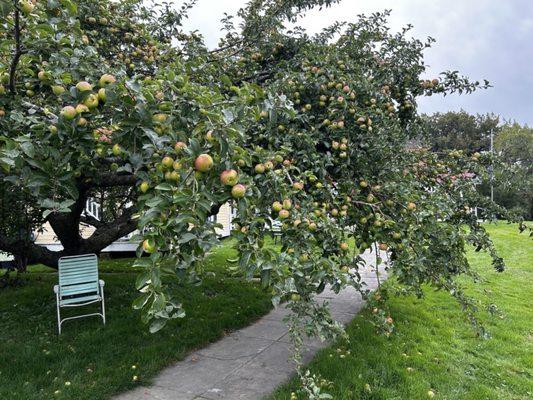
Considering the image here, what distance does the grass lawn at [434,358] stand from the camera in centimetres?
350

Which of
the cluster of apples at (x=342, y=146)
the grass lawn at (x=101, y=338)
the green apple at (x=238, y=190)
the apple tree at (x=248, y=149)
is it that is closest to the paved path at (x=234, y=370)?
the grass lawn at (x=101, y=338)

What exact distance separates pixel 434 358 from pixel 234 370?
2.00m

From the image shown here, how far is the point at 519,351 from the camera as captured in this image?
4484mm

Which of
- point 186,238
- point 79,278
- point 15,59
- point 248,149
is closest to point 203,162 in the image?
point 186,238

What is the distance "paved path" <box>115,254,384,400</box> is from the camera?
3441 mm

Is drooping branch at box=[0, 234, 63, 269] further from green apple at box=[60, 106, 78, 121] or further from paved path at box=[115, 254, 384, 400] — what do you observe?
green apple at box=[60, 106, 78, 121]

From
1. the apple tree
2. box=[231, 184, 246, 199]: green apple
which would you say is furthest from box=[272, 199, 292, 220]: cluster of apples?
box=[231, 184, 246, 199]: green apple

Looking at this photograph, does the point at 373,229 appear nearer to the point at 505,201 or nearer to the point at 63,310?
the point at 63,310

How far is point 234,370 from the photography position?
12.8 feet

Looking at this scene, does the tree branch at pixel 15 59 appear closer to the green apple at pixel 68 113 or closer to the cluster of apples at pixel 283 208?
the green apple at pixel 68 113

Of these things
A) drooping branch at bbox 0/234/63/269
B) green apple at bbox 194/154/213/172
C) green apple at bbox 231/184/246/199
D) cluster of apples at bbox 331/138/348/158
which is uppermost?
cluster of apples at bbox 331/138/348/158

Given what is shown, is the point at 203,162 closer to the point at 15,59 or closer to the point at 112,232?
the point at 15,59

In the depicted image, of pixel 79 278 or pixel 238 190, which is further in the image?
Answer: pixel 79 278

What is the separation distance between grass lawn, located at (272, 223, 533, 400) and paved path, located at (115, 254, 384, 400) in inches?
11.1
